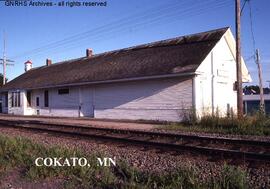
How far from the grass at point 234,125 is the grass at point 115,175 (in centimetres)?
764

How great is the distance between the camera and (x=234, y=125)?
15516 mm

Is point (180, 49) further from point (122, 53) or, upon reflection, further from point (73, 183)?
point (73, 183)

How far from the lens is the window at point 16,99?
37.7 metres

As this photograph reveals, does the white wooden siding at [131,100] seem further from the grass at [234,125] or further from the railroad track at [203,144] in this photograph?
the railroad track at [203,144]

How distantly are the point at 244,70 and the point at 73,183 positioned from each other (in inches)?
964

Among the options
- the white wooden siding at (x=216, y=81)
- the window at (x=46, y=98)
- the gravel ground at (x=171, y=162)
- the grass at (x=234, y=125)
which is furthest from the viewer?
the window at (x=46, y=98)

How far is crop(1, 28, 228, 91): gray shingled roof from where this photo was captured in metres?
21.3

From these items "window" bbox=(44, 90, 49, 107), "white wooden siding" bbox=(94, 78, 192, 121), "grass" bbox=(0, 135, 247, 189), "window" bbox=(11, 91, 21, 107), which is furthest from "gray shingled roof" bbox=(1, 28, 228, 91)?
"grass" bbox=(0, 135, 247, 189)

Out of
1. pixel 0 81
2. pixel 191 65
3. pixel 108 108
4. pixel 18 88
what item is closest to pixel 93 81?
pixel 108 108

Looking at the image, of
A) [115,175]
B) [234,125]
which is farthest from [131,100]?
[115,175]

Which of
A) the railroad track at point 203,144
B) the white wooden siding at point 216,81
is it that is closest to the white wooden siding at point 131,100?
the white wooden siding at point 216,81

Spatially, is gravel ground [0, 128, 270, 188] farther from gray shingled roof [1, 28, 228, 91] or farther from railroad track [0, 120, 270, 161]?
gray shingled roof [1, 28, 228, 91]

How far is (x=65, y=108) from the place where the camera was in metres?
30.5

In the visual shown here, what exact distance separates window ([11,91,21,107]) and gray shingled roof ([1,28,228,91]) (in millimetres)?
4695
